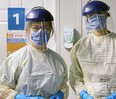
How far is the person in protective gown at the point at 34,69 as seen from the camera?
155cm

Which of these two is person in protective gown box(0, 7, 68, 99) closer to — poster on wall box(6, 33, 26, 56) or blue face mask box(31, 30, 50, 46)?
blue face mask box(31, 30, 50, 46)

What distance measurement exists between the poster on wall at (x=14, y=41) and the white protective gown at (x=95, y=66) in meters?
0.82

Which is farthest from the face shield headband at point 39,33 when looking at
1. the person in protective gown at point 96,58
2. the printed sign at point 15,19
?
the printed sign at point 15,19

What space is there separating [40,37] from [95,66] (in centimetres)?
47

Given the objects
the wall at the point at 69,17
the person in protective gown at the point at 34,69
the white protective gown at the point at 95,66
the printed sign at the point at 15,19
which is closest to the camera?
the person in protective gown at the point at 34,69

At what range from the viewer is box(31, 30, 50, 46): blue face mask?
1599 mm

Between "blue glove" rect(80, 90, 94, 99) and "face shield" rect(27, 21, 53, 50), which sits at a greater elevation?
"face shield" rect(27, 21, 53, 50)

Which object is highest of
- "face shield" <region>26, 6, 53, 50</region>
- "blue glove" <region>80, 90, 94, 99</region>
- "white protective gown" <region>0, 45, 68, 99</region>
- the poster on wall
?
"face shield" <region>26, 6, 53, 50</region>

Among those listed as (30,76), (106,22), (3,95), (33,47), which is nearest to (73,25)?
(106,22)

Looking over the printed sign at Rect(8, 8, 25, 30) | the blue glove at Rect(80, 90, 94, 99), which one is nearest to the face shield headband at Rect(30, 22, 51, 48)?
the blue glove at Rect(80, 90, 94, 99)

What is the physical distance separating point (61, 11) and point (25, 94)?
102 centimetres

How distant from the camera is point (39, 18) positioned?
1.57 m

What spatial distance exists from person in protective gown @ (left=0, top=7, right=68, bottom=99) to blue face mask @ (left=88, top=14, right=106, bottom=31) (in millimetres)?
307

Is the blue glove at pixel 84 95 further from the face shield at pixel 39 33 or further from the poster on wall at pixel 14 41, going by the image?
the poster on wall at pixel 14 41
